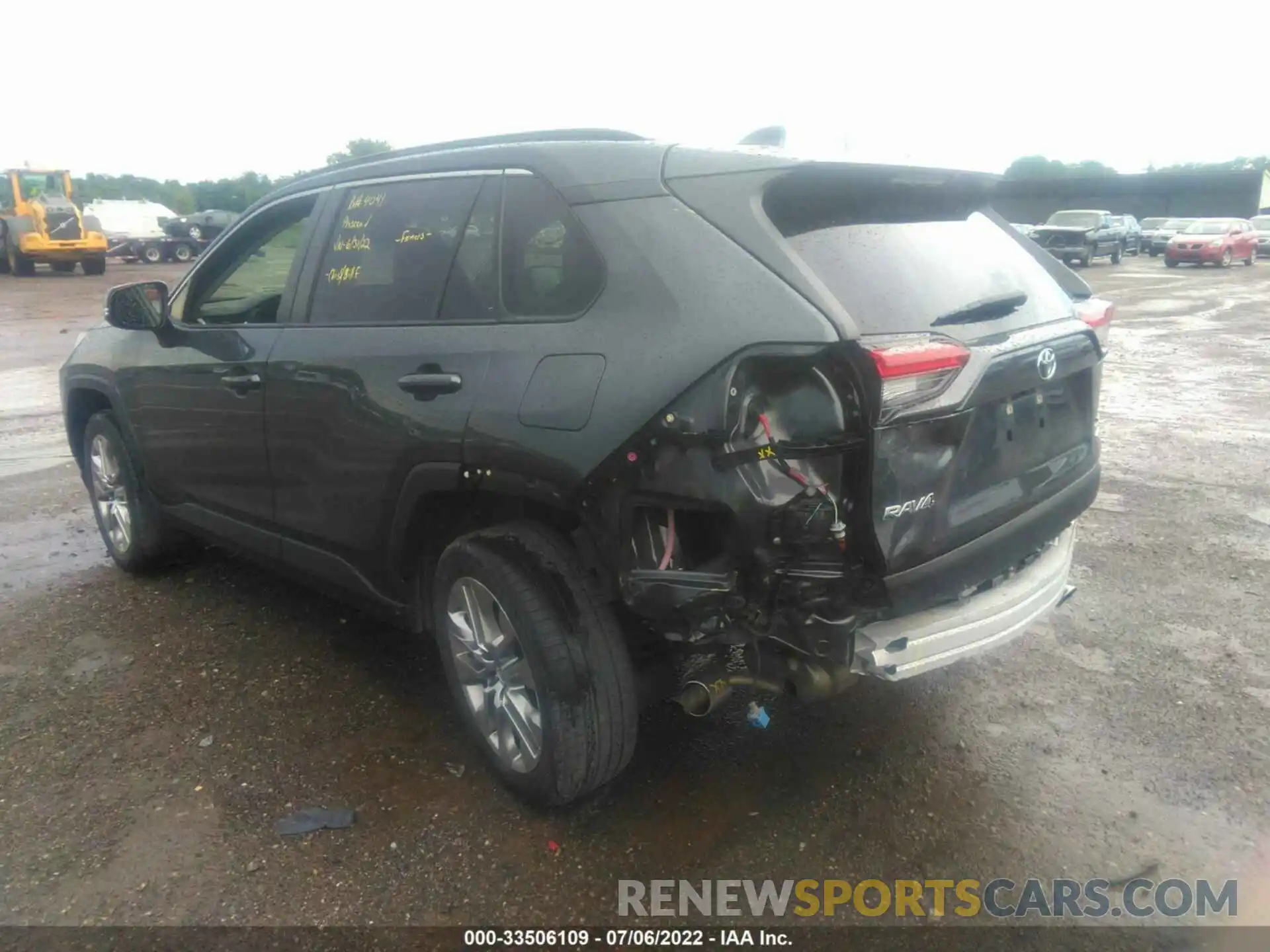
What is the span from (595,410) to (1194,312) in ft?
59.2

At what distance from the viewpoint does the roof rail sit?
3039mm

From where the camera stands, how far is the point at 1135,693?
3.63m

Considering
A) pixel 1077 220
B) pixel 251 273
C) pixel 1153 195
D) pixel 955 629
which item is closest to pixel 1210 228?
pixel 1077 220

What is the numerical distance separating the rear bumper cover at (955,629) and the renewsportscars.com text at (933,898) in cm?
59

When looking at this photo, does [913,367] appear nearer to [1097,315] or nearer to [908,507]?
[908,507]

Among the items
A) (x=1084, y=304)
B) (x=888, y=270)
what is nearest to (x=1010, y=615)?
(x=888, y=270)

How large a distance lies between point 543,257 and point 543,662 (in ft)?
3.86

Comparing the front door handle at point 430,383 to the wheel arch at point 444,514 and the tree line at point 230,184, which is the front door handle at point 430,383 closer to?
the wheel arch at point 444,514

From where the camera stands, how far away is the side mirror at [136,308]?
4.26 m

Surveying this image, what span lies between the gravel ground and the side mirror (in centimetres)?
129

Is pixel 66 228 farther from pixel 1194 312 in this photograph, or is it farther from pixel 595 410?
pixel 595 410

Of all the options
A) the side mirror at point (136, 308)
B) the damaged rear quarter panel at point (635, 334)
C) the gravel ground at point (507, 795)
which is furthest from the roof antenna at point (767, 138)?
the side mirror at point (136, 308)

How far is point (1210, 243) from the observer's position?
3030 cm

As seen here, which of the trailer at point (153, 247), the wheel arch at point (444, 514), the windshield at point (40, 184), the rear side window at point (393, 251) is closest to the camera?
the wheel arch at point (444, 514)
